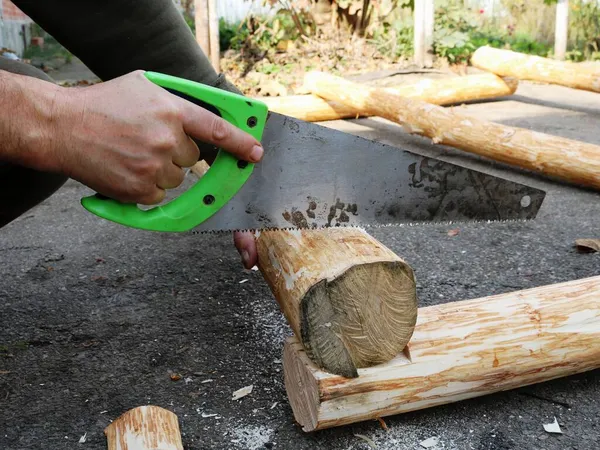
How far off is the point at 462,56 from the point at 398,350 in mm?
9594

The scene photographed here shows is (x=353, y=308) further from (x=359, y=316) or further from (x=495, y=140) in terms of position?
(x=495, y=140)

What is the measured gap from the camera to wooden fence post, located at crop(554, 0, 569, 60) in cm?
1069

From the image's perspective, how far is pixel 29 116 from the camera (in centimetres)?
194

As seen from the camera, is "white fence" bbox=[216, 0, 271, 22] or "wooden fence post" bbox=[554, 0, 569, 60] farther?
"white fence" bbox=[216, 0, 271, 22]

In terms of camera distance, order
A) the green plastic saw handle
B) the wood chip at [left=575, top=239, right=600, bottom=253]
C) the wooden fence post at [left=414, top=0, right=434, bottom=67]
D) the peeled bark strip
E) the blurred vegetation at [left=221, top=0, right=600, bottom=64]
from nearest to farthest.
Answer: the green plastic saw handle, the peeled bark strip, the wood chip at [left=575, top=239, right=600, bottom=253], the wooden fence post at [left=414, top=0, right=434, bottom=67], the blurred vegetation at [left=221, top=0, right=600, bottom=64]

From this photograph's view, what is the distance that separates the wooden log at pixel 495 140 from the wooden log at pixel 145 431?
152 inches

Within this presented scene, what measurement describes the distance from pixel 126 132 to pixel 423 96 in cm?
633

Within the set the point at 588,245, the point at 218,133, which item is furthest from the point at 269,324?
the point at 588,245

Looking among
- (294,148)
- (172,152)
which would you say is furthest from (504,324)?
(172,152)

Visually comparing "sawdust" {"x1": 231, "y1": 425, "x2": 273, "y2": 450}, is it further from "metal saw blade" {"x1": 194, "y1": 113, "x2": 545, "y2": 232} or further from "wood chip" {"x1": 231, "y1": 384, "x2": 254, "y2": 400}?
"metal saw blade" {"x1": 194, "y1": 113, "x2": 545, "y2": 232}

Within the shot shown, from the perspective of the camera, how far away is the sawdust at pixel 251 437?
2.26m

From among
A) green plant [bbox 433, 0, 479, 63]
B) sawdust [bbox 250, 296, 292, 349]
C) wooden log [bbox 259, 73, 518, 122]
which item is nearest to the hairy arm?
sawdust [bbox 250, 296, 292, 349]

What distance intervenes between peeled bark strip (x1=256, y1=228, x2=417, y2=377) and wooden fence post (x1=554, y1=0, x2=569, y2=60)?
997 cm

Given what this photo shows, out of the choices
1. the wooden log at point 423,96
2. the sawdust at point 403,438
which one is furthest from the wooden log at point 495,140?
the sawdust at point 403,438
